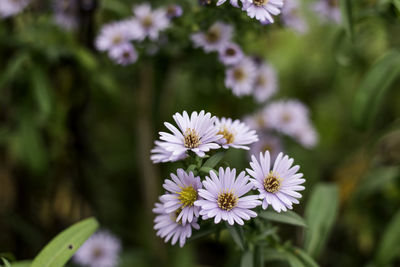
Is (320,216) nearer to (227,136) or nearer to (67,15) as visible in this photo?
(227,136)

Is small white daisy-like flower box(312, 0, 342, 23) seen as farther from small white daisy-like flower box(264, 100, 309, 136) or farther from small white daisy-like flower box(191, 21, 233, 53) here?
small white daisy-like flower box(191, 21, 233, 53)

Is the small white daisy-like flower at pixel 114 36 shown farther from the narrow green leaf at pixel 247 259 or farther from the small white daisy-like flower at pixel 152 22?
the narrow green leaf at pixel 247 259

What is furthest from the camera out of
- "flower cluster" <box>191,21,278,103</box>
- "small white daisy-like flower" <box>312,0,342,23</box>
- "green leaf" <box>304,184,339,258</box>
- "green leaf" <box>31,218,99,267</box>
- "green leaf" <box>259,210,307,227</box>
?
"small white daisy-like flower" <box>312,0,342,23</box>

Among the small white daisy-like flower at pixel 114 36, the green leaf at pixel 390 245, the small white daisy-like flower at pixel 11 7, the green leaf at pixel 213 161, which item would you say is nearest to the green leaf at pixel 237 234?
the green leaf at pixel 213 161

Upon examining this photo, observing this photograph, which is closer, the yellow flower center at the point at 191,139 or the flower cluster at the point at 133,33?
the yellow flower center at the point at 191,139

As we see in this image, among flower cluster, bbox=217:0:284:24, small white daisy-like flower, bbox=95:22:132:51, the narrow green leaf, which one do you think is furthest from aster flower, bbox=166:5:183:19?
the narrow green leaf

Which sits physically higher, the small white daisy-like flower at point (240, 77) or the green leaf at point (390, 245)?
the small white daisy-like flower at point (240, 77)
